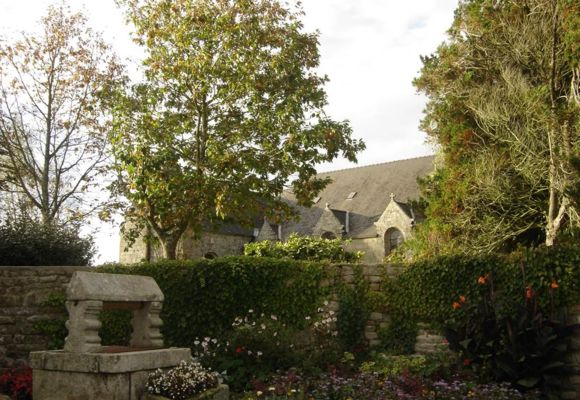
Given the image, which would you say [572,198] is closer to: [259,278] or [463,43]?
[259,278]

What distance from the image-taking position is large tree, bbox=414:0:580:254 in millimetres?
14207

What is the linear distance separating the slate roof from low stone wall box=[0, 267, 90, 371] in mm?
20040

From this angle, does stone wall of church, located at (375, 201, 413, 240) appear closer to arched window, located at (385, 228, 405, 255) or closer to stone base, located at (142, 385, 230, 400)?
arched window, located at (385, 228, 405, 255)

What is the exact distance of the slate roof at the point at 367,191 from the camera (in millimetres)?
32125

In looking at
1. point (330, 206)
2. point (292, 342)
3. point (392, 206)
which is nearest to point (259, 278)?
point (292, 342)

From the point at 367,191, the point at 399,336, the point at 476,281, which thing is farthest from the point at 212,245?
the point at 476,281

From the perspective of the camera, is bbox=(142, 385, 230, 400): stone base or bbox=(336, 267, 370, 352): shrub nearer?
bbox=(142, 385, 230, 400): stone base

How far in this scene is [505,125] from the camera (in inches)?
596

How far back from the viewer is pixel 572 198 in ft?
36.4

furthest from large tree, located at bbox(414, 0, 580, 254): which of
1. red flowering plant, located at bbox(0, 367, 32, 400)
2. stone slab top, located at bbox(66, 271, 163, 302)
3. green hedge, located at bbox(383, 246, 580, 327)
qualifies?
red flowering plant, located at bbox(0, 367, 32, 400)

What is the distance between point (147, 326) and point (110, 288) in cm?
99

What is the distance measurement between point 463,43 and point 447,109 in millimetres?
1955

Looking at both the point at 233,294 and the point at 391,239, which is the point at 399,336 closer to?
the point at 233,294

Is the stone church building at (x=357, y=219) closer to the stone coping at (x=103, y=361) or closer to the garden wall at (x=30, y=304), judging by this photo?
the garden wall at (x=30, y=304)
